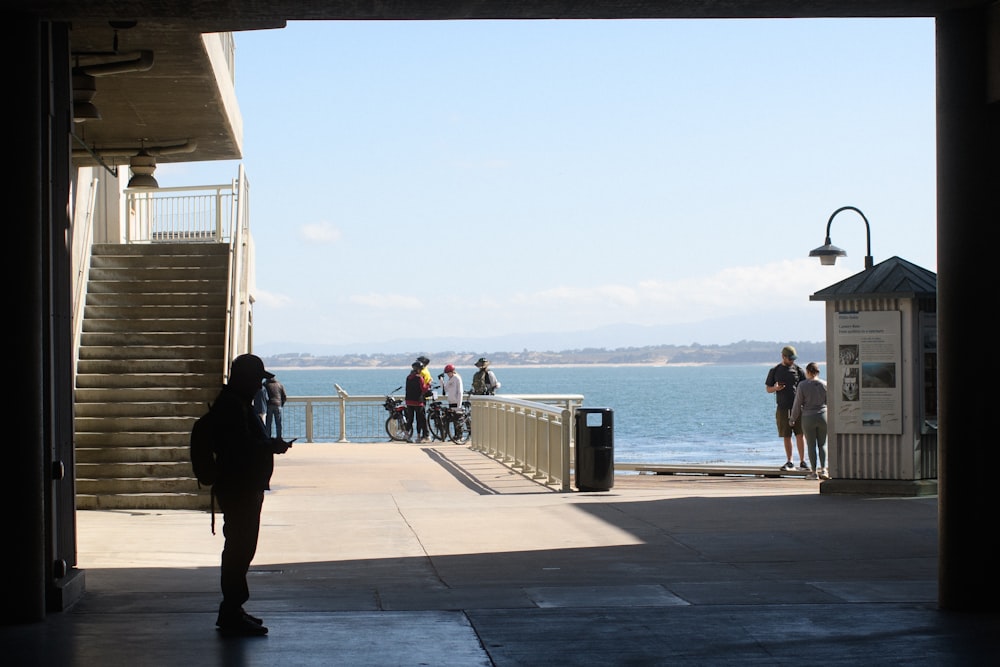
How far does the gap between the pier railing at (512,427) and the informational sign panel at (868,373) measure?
126 inches

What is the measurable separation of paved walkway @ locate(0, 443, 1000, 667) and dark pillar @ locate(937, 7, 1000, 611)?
1.38 ft

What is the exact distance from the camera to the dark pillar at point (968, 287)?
7.93 metres

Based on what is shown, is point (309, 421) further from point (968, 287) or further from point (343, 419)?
point (968, 287)

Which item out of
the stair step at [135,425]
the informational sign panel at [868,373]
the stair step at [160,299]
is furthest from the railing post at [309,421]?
the informational sign panel at [868,373]

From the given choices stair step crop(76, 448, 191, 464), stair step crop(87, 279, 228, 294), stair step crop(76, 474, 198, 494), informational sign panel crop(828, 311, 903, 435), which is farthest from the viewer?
stair step crop(87, 279, 228, 294)

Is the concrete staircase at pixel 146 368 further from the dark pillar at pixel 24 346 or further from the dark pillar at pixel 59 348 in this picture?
the dark pillar at pixel 24 346

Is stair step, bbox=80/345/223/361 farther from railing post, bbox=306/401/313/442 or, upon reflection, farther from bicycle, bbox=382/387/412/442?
bicycle, bbox=382/387/412/442

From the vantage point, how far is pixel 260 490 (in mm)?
7281

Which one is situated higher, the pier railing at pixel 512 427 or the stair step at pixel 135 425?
the stair step at pixel 135 425

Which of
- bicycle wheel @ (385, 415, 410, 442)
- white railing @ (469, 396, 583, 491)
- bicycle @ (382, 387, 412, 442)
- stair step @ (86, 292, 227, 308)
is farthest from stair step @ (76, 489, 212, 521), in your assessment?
bicycle wheel @ (385, 415, 410, 442)

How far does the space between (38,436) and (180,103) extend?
375 inches

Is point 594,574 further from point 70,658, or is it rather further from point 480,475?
point 480,475

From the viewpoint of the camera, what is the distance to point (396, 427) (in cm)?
2819

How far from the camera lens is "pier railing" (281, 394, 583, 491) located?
649 inches
